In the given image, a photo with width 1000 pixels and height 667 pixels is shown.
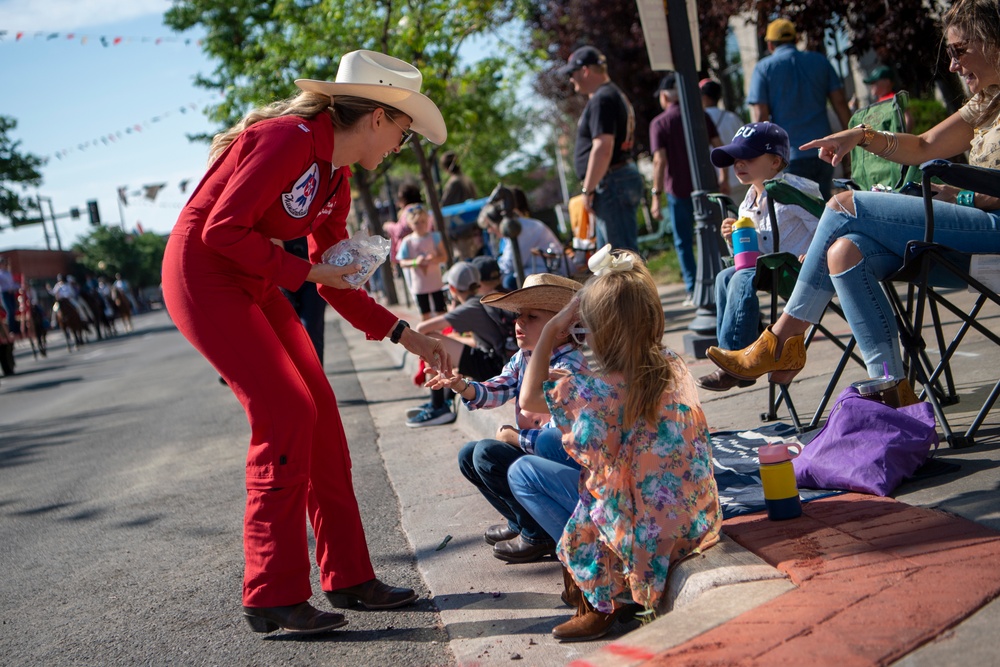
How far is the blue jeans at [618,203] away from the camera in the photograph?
23.2ft

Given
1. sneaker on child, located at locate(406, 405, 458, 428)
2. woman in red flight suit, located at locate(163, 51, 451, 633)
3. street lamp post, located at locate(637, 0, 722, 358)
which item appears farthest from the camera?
sneaker on child, located at locate(406, 405, 458, 428)

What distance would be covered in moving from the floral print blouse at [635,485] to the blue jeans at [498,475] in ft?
2.01

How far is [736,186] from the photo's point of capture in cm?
1130

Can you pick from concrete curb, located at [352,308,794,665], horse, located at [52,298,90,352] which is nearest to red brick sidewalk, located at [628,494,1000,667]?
concrete curb, located at [352,308,794,665]

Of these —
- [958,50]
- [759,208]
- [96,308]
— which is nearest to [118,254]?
[96,308]

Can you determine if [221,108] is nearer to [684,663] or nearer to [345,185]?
[345,185]

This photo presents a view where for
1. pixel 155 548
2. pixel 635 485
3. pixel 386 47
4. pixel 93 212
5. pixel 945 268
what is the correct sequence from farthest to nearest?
1. pixel 93 212
2. pixel 386 47
3. pixel 155 548
4. pixel 945 268
5. pixel 635 485

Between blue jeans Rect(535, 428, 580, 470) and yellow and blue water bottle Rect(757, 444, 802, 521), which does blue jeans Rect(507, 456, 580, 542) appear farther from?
yellow and blue water bottle Rect(757, 444, 802, 521)

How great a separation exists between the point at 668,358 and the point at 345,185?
1359 millimetres

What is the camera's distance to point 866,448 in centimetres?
316

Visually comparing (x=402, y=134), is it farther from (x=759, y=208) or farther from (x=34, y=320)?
(x=34, y=320)

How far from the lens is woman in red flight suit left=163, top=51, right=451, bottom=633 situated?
301cm

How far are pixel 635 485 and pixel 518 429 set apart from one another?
84 centimetres

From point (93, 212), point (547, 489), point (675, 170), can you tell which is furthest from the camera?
point (93, 212)
